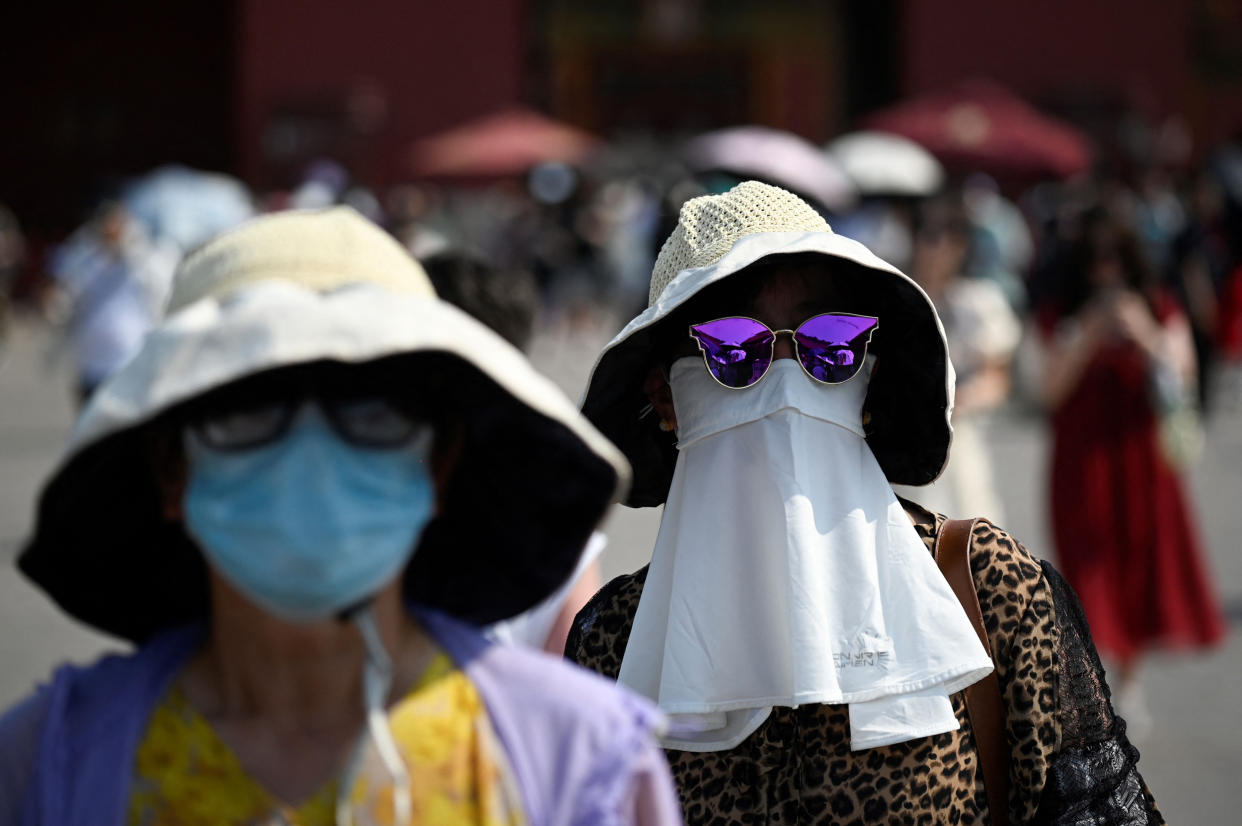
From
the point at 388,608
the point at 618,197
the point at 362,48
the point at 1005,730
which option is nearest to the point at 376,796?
the point at 388,608

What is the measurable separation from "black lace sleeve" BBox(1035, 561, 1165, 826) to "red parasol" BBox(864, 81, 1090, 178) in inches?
626

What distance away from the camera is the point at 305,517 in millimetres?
1629

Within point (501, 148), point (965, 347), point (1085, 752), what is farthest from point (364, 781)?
point (501, 148)

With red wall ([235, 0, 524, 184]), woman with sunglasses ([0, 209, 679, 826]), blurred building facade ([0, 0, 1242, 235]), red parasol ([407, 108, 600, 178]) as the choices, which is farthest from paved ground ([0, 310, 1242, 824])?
blurred building facade ([0, 0, 1242, 235])

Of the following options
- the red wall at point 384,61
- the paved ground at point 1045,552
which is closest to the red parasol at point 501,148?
the red wall at point 384,61

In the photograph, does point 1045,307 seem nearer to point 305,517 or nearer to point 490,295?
point 490,295

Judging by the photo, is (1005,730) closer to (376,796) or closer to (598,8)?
(376,796)

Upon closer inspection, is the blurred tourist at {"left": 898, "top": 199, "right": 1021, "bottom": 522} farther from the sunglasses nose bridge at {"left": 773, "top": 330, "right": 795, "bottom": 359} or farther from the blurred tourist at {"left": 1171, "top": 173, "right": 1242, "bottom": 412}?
the blurred tourist at {"left": 1171, "top": 173, "right": 1242, "bottom": 412}

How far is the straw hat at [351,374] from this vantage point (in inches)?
65.4

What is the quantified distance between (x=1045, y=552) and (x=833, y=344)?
6.14 meters

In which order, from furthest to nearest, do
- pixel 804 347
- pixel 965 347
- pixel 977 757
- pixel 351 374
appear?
pixel 965 347
pixel 804 347
pixel 977 757
pixel 351 374

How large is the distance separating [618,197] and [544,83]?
9.61 ft

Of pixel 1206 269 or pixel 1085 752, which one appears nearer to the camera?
pixel 1085 752

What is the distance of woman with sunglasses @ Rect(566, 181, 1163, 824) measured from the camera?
7.60ft
